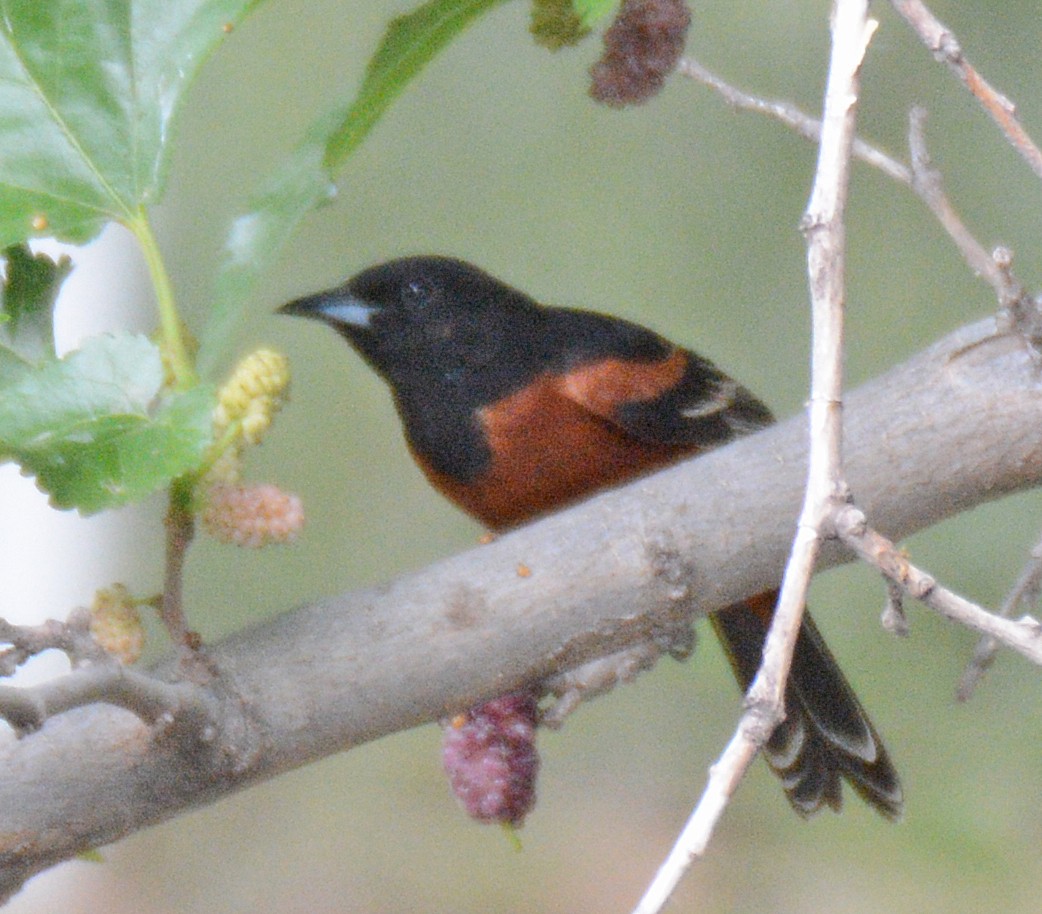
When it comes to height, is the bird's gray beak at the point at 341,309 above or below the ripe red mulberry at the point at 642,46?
below

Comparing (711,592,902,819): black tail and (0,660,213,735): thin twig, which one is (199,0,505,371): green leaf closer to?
(0,660,213,735): thin twig

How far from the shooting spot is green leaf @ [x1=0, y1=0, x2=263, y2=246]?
1.20 m

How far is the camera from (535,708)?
1.58m

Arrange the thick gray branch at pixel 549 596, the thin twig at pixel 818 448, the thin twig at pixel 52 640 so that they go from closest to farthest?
the thin twig at pixel 818 448 < the thin twig at pixel 52 640 < the thick gray branch at pixel 549 596

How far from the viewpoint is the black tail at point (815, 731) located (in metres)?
2.51

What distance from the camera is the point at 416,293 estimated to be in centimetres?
254

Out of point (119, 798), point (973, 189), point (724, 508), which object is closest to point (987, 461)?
point (724, 508)

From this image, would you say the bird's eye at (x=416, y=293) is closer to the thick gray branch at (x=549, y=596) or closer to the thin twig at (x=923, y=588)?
the thick gray branch at (x=549, y=596)

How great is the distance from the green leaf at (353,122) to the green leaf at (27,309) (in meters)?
0.15

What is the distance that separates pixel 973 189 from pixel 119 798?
4.36 meters

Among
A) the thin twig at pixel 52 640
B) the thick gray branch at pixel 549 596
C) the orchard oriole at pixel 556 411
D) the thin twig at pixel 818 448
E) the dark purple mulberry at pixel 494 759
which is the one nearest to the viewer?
the thin twig at pixel 818 448

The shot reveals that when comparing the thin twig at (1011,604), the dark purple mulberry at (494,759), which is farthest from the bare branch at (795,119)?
the dark purple mulberry at (494,759)

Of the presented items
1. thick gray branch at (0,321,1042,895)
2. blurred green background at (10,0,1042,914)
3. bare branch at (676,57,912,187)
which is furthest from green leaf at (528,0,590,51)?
blurred green background at (10,0,1042,914)

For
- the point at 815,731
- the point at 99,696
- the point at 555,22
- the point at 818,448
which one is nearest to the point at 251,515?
the point at 99,696
